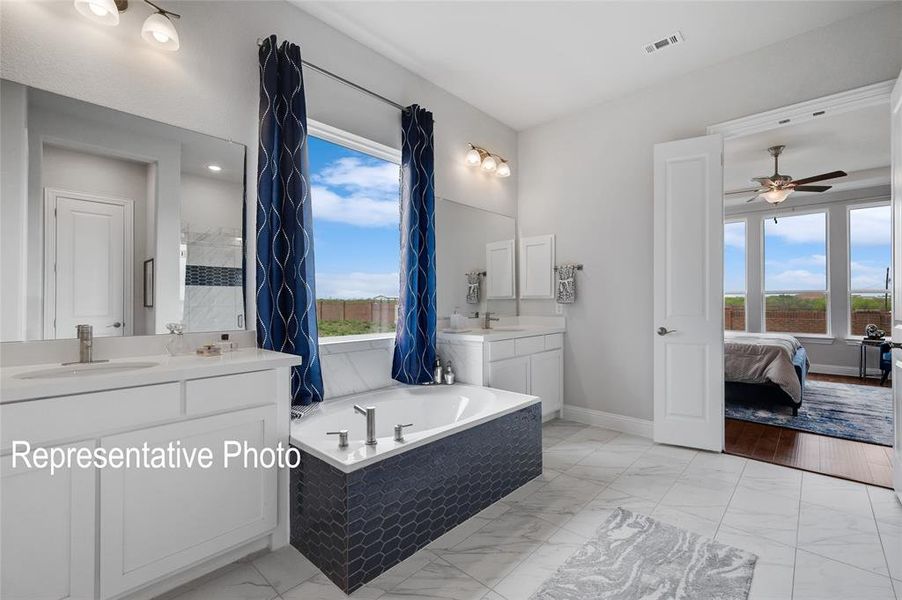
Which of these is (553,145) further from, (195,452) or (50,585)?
(50,585)

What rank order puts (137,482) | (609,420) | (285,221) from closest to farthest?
(137,482)
(285,221)
(609,420)

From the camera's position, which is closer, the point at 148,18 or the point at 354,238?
the point at 148,18

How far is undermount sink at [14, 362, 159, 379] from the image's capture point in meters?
1.52

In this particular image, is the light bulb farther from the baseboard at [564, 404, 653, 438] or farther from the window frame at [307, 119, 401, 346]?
the baseboard at [564, 404, 653, 438]

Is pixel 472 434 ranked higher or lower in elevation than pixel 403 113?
lower

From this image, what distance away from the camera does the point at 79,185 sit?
1781mm

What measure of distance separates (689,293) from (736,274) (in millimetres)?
4639

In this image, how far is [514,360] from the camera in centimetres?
336

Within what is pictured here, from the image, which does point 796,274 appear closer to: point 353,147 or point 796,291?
point 796,291

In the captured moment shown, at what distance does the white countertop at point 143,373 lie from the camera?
50.9 inches

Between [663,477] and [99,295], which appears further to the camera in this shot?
[663,477]

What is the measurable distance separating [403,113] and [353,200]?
720 millimetres

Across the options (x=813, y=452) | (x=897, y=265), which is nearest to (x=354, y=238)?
(x=897, y=265)

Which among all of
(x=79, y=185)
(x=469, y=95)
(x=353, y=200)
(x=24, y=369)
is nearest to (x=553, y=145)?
(x=469, y=95)
